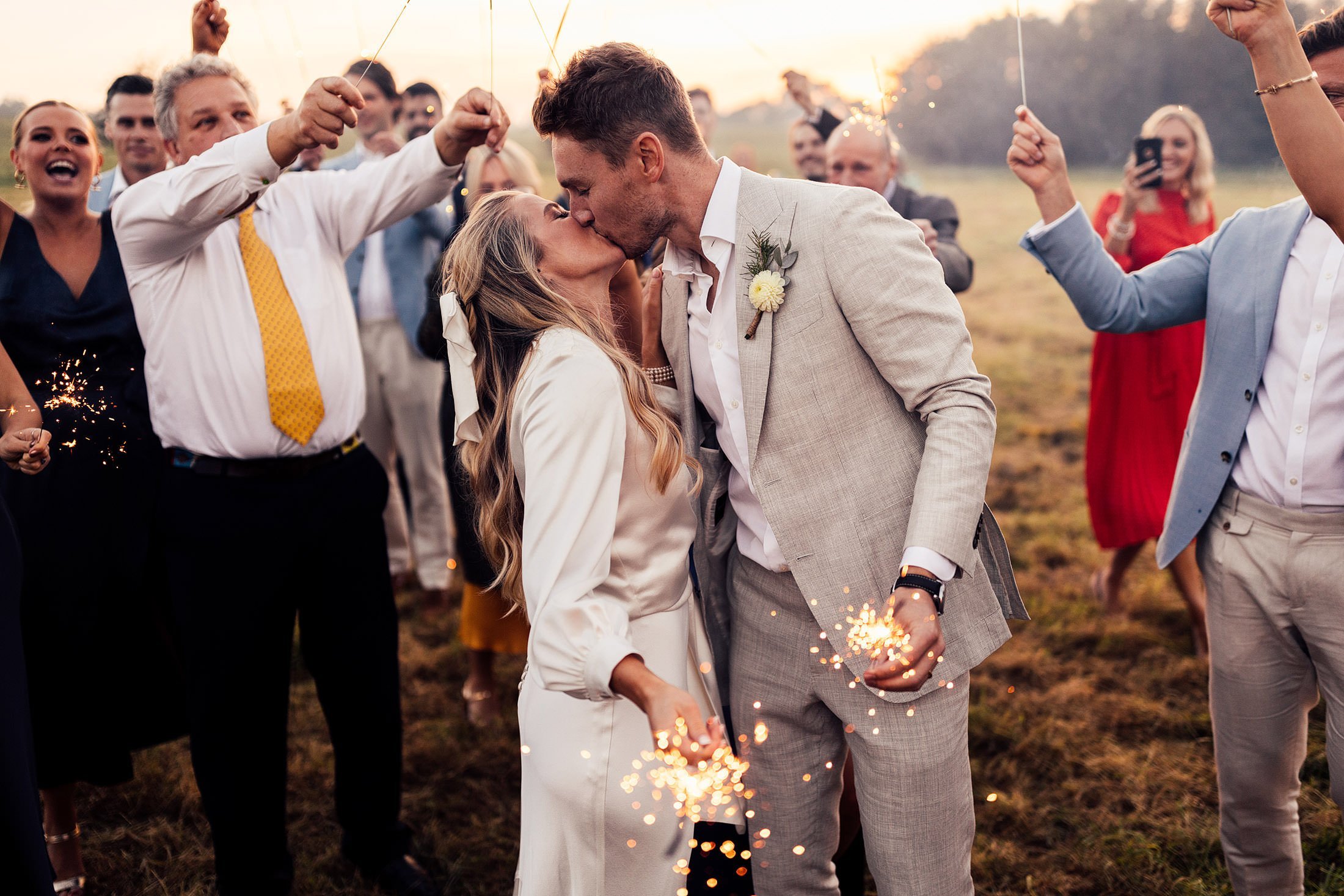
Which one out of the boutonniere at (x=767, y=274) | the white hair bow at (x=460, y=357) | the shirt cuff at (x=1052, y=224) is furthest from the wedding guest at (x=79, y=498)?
the shirt cuff at (x=1052, y=224)

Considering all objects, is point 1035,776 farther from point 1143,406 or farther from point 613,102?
point 613,102

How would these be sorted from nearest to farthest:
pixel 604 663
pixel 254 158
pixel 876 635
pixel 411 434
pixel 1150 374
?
pixel 604 663
pixel 876 635
pixel 254 158
pixel 1150 374
pixel 411 434

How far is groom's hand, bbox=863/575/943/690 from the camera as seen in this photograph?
67.1 inches

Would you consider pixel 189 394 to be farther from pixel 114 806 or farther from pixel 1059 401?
pixel 1059 401

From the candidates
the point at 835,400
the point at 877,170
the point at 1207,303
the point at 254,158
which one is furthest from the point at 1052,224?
the point at 254,158

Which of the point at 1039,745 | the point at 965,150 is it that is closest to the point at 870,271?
the point at 1039,745

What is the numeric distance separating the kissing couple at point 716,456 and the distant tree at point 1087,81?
288 cm

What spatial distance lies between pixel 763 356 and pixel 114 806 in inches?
128

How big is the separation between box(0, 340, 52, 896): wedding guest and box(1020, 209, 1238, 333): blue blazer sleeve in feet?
8.40

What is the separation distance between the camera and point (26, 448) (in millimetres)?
2326

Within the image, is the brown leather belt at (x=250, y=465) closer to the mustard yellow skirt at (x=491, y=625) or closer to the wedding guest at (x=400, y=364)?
the mustard yellow skirt at (x=491, y=625)

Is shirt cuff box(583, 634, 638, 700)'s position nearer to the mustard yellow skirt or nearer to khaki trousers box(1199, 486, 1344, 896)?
khaki trousers box(1199, 486, 1344, 896)

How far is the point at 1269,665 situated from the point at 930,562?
3.90ft

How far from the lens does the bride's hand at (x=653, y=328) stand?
93.8 inches
